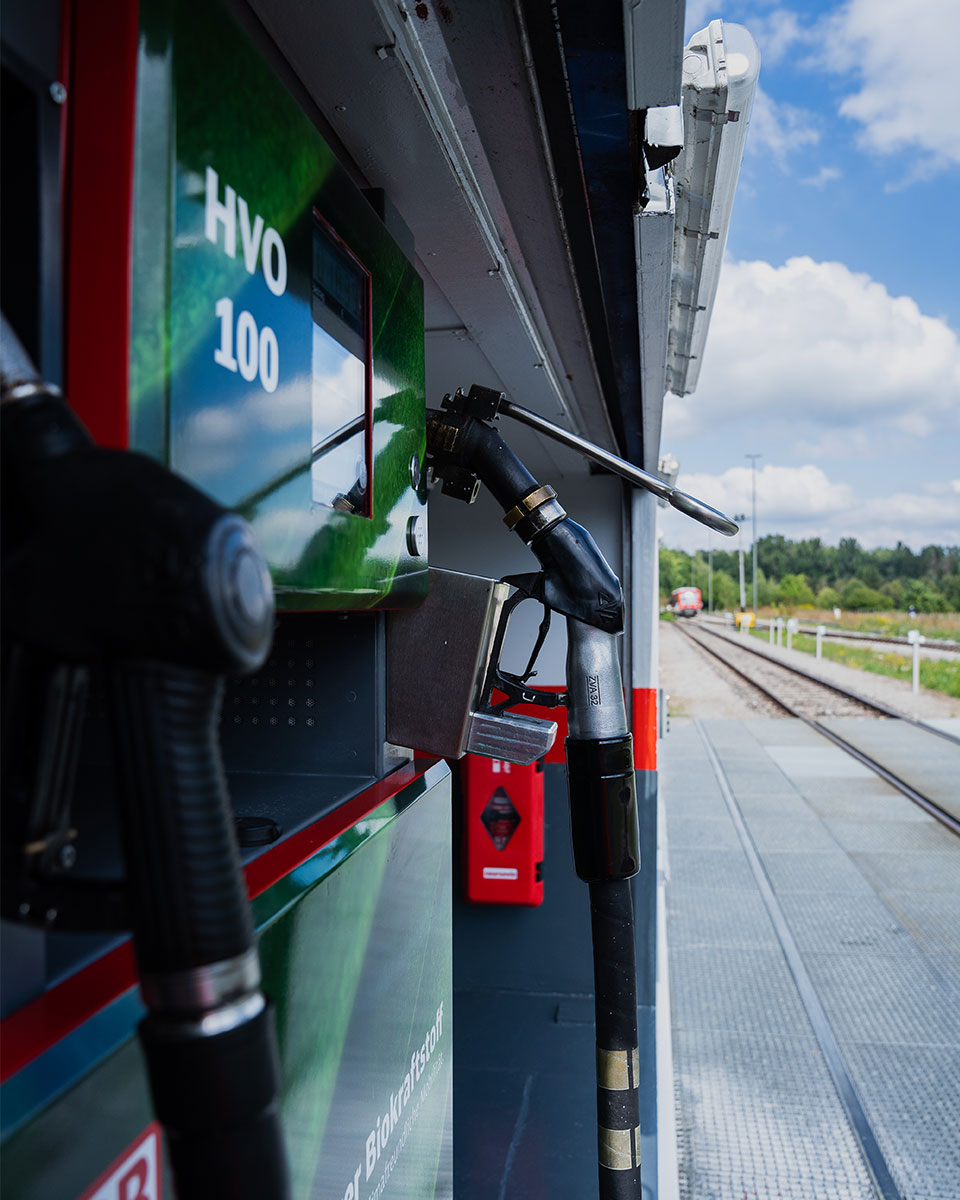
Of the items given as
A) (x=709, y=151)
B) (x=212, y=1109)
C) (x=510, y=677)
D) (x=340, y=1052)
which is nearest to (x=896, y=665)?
(x=709, y=151)

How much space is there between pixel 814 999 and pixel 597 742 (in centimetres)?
438

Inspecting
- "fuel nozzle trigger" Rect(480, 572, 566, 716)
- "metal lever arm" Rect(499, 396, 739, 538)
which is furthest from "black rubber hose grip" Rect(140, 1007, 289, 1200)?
"metal lever arm" Rect(499, 396, 739, 538)

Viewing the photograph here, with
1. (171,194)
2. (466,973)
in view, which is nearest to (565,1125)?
(466,973)

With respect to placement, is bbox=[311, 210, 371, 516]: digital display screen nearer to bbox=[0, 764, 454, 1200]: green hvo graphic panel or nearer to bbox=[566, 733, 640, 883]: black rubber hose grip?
bbox=[0, 764, 454, 1200]: green hvo graphic panel

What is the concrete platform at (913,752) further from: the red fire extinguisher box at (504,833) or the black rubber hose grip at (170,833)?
the black rubber hose grip at (170,833)

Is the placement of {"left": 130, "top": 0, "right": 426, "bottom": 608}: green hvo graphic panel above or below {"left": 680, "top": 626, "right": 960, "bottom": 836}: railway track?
above

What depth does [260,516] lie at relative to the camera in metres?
0.90

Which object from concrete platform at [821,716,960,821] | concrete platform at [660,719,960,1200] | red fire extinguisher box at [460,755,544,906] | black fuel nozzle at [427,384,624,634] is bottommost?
concrete platform at [660,719,960,1200]

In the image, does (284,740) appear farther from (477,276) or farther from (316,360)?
(477,276)

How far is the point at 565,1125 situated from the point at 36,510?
351 centimetres

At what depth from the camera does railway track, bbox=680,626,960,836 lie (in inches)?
408

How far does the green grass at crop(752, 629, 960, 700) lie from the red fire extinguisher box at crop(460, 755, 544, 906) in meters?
19.4

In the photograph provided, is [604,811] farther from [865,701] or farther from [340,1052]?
[865,701]

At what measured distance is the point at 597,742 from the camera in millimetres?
1618
